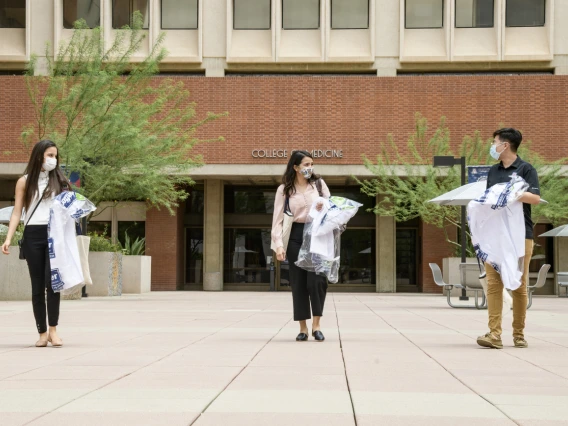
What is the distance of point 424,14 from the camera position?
3491 cm

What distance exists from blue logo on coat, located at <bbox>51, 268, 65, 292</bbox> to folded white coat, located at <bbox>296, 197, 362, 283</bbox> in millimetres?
2346

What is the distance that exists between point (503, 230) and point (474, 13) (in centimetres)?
2695

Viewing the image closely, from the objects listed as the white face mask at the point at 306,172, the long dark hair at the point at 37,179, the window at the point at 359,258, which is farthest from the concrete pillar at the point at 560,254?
the long dark hair at the point at 37,179

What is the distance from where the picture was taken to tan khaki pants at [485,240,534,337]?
922cm

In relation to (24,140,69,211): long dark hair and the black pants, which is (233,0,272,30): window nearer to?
(24,140,69,211): long dark hair

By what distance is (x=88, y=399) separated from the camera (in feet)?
18.0

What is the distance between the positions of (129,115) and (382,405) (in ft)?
57.4

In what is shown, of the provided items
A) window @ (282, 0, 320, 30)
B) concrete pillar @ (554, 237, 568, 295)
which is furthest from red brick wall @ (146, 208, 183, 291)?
concrete pillar @ (554, 237, 568, 295)

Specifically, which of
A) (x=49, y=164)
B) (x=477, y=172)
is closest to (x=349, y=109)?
(x=477, y=172)

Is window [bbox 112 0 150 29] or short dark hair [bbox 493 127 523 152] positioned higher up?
window [bbox 112 0 150 29]

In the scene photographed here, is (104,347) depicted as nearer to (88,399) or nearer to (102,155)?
(88,399)

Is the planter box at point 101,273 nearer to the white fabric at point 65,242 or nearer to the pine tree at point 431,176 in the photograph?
the pine tree at point 431,176

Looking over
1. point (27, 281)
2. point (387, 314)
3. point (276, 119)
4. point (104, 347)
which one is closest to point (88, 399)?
point (104, 347)

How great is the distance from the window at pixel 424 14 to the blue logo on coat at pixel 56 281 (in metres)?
27.7
